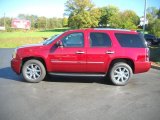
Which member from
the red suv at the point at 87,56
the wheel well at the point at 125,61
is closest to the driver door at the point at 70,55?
the red suv at the point at 87,56

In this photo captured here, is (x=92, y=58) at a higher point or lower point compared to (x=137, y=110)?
higher

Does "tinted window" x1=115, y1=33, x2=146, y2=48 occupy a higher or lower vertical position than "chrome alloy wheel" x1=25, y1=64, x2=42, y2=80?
higher

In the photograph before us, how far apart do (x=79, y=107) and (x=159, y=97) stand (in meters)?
2.41

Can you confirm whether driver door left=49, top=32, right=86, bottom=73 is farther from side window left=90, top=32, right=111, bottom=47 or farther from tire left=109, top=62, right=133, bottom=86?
tire left=109, top=62, right=133, bottom=86

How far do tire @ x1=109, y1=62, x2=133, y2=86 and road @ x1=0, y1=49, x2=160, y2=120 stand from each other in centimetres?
24

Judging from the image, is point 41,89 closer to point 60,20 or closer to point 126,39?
point 126,39

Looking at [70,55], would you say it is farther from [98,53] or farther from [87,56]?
[98,53]

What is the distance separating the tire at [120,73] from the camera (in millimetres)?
9172

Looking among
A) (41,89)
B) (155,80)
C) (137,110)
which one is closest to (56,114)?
(137,110)

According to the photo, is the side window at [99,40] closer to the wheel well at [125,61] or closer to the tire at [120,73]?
the wheel well at [125,61]

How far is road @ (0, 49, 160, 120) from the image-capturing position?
234 inches

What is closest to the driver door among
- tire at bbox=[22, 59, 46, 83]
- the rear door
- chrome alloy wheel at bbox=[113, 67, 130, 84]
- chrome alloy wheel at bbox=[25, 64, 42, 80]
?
the rear door

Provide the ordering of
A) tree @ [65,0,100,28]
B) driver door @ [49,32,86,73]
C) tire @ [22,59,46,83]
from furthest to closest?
tree @ [65,0,100,28] < tire @ [22,59,46,83] < driver door @ [49,32,86,73]

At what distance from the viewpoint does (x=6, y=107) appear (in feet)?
21.0
